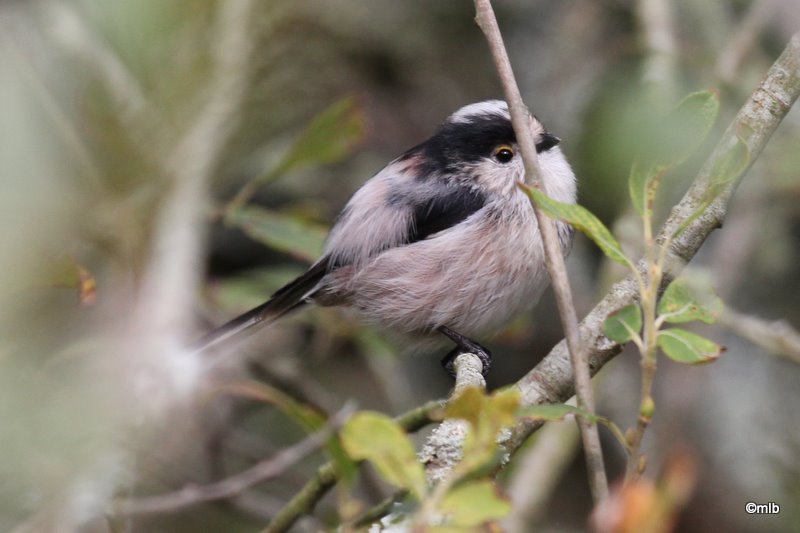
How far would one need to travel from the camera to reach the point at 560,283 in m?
1.39

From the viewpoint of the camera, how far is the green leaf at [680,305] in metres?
1.17

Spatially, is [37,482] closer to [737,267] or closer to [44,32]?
[44,32]

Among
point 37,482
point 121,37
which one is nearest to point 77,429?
point 37,482

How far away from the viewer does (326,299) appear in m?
3.06

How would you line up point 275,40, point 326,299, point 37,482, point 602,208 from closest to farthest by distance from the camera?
point 37,482, point 326,299, point 602,208, point 275,40

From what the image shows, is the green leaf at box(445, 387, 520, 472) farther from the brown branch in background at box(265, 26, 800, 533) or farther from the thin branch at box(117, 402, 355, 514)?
the thin branch at box(117, 402, 355, 514)

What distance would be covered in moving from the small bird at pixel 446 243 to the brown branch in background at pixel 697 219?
94 cm

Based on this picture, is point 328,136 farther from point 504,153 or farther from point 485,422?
point 485,422

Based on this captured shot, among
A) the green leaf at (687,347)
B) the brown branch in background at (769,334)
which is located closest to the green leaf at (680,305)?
the green leaf at (687,347)

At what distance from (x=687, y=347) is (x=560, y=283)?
0.29 m

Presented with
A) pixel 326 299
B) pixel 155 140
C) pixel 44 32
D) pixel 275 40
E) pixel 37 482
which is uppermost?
pixel 275 40

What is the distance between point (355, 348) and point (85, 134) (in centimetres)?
216

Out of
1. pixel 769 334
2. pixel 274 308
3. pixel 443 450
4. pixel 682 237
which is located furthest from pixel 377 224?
pixel 443 450

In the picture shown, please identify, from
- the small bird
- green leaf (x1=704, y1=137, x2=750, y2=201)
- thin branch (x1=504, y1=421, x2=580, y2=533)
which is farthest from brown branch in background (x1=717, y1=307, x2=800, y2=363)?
green leaf (x1=704, y1=137, x2=750, y2=201)
